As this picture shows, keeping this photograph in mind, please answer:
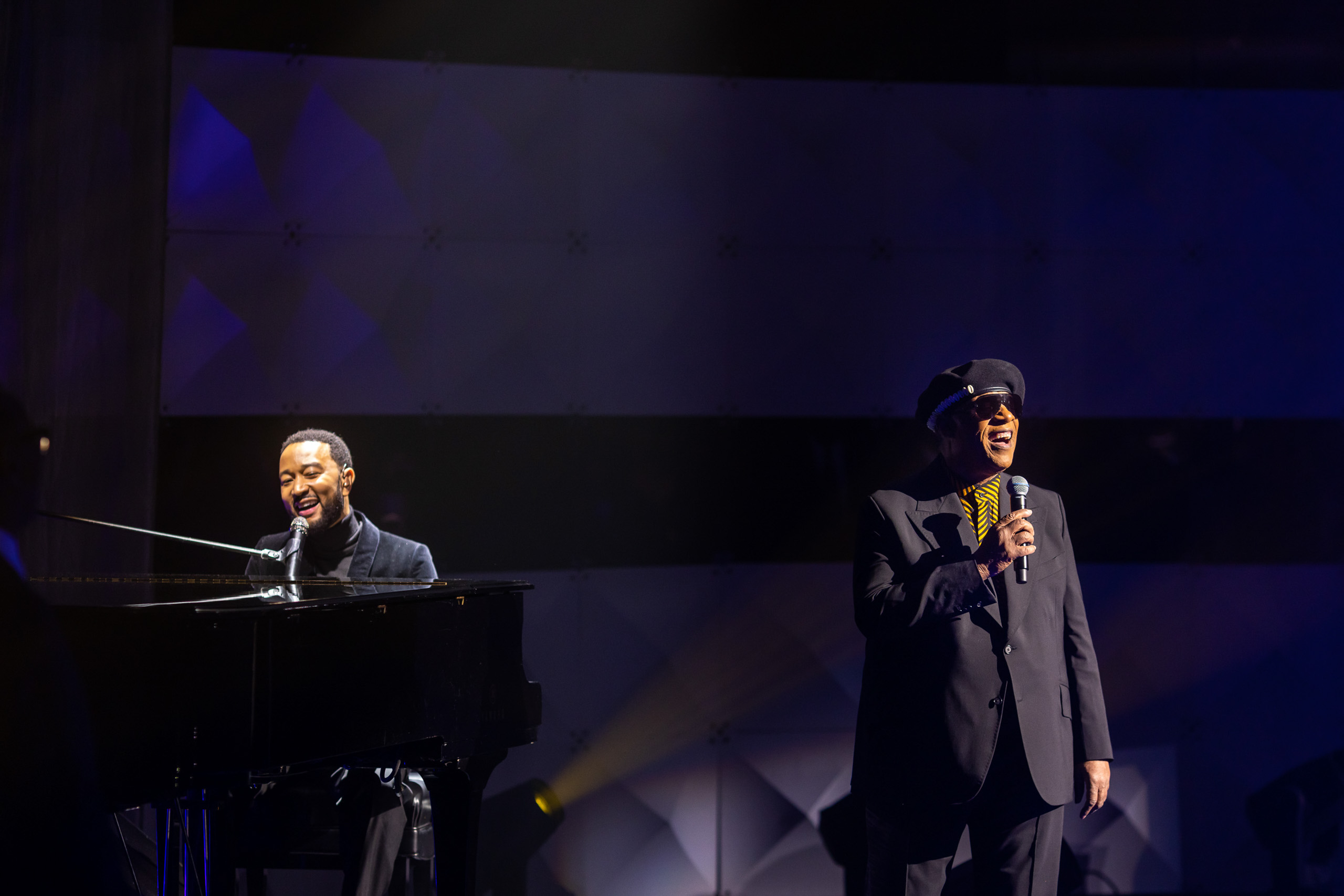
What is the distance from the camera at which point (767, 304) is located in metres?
3.75

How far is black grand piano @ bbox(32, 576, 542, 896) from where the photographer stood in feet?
6.44

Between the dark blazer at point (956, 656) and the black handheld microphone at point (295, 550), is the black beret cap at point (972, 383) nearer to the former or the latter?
the dark blazer at point (956, 656)

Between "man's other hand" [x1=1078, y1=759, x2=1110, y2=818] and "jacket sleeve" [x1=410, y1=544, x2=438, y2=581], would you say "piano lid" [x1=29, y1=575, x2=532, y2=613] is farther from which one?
"man's other hand" [x1=1078, y1=759, x2=1110, y2=818]

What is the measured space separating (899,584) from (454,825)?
3.88ft

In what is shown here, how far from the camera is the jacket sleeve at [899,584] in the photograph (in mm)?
2166

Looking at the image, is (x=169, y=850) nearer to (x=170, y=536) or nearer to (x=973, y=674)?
(x=170, y=536)

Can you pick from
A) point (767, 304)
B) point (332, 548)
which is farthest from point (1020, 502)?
point (332, 548)

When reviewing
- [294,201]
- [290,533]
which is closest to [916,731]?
[290,533]

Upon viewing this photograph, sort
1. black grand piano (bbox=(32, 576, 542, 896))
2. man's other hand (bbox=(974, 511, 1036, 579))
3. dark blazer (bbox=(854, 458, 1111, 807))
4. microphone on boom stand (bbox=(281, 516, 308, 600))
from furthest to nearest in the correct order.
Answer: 1. microphone on boom stand (bbox=(281, 516, 308, 600))
2. dark blazer (bbox=(854, 458, 1111, 807))
3. man's other hand (bbox=(974, 511, 1036, 579))
4. black grand piano (bbox=(32, 576, 542, 896))

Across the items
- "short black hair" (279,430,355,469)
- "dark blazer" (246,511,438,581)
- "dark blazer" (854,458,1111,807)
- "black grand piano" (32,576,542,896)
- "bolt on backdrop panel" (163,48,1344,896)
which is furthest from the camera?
"bolt on backdrop panel" (163,48,1344,896)

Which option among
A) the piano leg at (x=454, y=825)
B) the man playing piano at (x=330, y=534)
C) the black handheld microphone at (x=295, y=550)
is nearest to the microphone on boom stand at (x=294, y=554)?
the black handheld microphone at (x=295, y=550)

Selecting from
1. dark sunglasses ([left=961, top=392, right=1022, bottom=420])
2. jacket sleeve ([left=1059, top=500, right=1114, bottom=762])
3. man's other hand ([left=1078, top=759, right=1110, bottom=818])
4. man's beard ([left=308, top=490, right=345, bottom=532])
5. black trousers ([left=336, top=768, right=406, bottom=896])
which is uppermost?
dark sunglasses ([left=961, top=392, right=1022, bottom=420])

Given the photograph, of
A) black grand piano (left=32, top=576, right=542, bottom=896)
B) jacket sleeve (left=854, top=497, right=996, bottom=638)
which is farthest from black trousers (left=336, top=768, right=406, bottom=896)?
jacket sleeve (left=854, top=497, right=996, bottom=638)

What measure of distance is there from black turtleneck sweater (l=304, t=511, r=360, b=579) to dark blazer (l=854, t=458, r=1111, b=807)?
1655 millimetres
